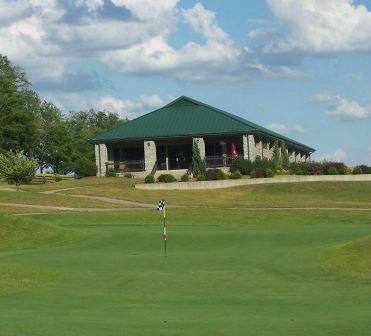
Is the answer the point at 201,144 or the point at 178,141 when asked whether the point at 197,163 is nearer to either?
the point at 201,144

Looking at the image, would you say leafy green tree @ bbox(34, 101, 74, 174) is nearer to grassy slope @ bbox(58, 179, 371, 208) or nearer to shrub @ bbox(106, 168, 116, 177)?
shrub @ bbox(106, 168, 116, 177)

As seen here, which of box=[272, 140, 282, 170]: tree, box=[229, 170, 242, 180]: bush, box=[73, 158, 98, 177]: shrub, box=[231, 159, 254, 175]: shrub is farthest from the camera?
box=[73, 158, 98, 177]: shrub

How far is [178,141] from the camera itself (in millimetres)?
79438

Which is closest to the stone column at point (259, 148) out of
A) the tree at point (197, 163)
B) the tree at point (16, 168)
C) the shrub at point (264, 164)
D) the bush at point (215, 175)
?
the shrub at point (264, 164)

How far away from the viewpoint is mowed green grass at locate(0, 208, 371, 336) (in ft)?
37.0

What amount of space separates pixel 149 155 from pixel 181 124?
4397mm

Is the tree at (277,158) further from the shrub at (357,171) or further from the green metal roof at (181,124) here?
the shrub at (357,171)

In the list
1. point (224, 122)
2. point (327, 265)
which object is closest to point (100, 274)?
point (327, 265)

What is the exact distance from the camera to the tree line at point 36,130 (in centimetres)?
9706

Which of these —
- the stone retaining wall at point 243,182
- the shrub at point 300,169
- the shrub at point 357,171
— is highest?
the shrub at point 300,169

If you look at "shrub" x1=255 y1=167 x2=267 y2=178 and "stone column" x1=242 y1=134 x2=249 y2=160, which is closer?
"shrub" x1=255 y1=167 x2=267 y2=178

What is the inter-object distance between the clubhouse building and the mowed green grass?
1651 inches

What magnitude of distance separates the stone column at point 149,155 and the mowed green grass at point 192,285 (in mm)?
43144

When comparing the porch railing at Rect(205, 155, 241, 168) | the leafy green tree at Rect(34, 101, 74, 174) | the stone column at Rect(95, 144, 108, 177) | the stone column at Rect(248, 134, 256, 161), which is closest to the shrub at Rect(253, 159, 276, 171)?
the stone column at Rect(248, 134, 256, 161)
